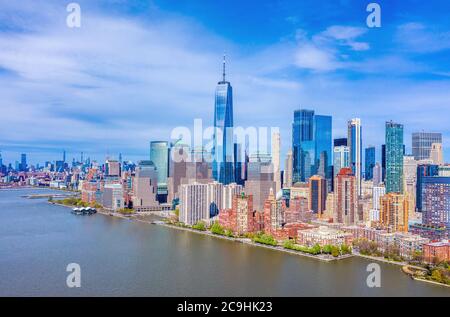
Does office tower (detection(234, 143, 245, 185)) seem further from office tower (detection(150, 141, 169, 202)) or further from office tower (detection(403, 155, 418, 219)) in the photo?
office tower (detection(403, 155, 418, 219))

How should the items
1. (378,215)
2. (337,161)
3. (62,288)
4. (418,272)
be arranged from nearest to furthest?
(62,288) → (418,272) → (378,215) → (337,161)

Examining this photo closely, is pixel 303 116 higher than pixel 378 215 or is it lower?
higher

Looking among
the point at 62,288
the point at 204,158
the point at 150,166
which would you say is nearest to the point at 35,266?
the point at 62,288

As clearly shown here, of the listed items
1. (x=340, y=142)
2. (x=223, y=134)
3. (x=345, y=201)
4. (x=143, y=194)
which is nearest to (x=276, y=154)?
(x=223, y=134)

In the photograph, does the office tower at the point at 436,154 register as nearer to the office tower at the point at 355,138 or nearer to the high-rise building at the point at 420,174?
the high-rise building at the point at 420,174

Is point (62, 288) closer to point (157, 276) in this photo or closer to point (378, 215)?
point (157, 276)

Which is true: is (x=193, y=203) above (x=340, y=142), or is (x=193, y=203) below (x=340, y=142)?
below

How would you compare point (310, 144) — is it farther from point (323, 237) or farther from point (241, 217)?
point (323, 237)
